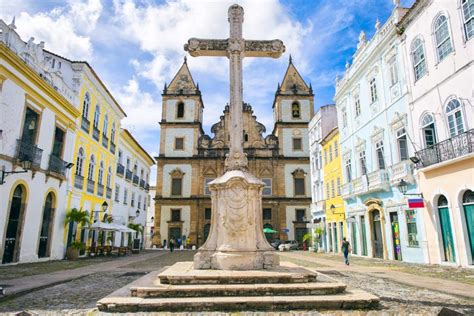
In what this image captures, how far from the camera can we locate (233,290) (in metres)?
5.50

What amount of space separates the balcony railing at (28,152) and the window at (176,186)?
2217 cm

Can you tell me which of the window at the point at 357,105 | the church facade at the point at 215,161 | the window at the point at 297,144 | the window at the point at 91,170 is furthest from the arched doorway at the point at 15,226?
the window at the point at 297,144

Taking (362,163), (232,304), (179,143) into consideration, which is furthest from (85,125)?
(179,143)

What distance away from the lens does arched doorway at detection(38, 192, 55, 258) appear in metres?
15.5

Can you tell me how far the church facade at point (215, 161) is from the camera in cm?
3569

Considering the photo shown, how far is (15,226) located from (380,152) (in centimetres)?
1716

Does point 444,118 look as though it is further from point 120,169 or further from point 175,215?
point 175,215

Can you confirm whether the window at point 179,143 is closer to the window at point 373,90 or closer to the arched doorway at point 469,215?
the window at point 373,90

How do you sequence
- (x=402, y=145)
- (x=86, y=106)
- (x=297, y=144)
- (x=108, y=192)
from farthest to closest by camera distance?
(x=297, y=144)
(x=108, y=192)
(x=86, y=106)
(x=402, y=145)

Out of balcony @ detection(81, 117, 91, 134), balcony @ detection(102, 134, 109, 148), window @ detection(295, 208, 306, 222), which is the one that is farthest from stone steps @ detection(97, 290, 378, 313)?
window @ detection(295, 208, 306, 222)

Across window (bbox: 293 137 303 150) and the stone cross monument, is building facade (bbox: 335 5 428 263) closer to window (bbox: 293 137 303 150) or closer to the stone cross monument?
the stone cross monument

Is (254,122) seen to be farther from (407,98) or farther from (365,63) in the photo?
(407,98)

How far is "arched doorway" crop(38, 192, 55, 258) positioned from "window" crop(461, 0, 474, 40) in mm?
18390

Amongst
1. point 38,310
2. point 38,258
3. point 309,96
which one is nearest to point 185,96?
point 309,96
